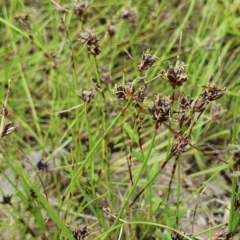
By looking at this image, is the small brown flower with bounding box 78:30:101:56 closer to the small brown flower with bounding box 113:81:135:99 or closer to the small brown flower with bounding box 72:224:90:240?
the small brown flower with bounding box 113:81:135:99

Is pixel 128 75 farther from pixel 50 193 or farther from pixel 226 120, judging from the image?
pixel 50 193

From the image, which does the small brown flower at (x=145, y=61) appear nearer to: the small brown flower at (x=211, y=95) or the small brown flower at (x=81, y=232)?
the small brown flower at (x=211, y=95)

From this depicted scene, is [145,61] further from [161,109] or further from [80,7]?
[80,7]

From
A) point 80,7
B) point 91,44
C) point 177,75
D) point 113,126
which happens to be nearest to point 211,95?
point 177,75

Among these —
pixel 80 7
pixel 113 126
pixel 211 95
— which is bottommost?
pixel 113 126

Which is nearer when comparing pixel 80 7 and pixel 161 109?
pixel 161 109

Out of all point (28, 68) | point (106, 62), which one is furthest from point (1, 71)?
point (106, 62)

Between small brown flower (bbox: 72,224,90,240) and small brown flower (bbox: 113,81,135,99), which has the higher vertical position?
small brown flower (bbox: 113,81,135,99)

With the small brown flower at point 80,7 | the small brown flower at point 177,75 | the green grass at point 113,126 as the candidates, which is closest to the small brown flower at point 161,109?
the small brown flower at point 177,75

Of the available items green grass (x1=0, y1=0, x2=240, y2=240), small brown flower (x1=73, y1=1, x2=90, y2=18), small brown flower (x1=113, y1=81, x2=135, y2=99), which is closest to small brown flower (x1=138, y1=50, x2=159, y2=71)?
small brown flower (x1=113, y1=81, x2=135, y2=99)
